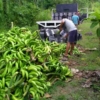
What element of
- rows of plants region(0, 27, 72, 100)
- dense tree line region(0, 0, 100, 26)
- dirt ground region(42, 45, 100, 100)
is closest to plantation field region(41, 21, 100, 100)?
dirt ground region(42, 45, 100, 100)

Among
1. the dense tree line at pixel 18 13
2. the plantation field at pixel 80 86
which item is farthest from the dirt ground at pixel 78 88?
the dense tree line at pixel 18 13

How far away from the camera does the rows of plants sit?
4.67 metres

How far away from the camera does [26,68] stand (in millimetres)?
5016

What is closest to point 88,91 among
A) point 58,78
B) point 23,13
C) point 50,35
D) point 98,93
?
point 98,93

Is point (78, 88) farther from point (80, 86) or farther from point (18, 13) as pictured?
point (18, 13)

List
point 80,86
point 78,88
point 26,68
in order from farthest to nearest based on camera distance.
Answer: point 80,86
point 78,88
point 26,68

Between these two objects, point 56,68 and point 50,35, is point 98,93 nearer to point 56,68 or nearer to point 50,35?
point 56,68

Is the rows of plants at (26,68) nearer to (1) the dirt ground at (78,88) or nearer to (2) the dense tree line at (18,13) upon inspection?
(1) the dirt ground at (78,88)

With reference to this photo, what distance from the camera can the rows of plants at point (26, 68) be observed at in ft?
15.3

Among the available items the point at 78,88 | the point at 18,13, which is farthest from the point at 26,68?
the point at 18,13

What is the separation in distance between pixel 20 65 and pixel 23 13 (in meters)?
12.6

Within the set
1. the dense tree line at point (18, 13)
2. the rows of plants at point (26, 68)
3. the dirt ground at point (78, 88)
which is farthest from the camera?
the dense tree line at point (18, 13)

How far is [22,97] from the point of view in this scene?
4664 millimetres

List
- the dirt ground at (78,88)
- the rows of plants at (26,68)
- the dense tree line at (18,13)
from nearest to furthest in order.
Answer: the rows of plants at (26,68) < the dirt ground at (78,88) < the dense tree line at (18,13)
